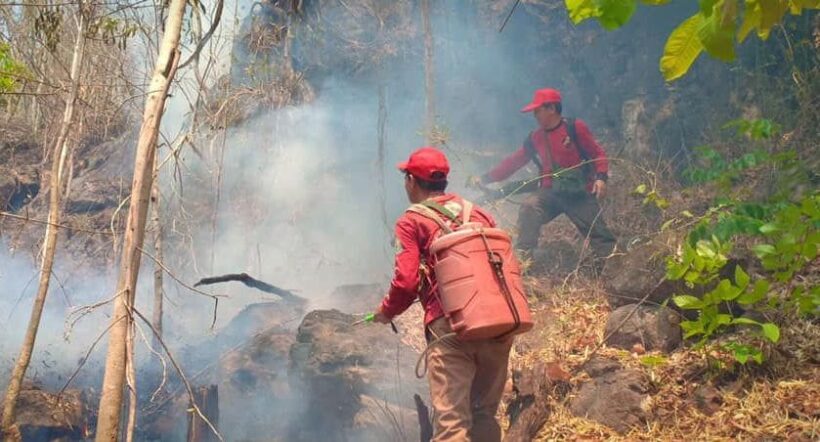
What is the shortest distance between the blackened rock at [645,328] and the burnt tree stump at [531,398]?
672mm

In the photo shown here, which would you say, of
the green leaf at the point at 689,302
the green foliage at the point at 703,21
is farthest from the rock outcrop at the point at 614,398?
the green foliage at the point at 703,21

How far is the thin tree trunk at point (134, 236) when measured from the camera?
11.0 feet

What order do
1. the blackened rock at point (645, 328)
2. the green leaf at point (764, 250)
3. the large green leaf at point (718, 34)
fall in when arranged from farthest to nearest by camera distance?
the blackened rock at point (645, 328) < the green leaf at point (764, 250) < the large green leaf at point (718, 34)

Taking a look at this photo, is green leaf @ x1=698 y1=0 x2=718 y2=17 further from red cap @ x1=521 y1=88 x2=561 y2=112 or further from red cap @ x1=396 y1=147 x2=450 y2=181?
red cap @ x1=521 y1=88 x2=561 y2=112

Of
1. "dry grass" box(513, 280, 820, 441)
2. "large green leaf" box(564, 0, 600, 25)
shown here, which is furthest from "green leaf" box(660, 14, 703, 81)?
"dry grass" box(513, 280, 820, 441)

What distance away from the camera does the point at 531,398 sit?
15.5ft

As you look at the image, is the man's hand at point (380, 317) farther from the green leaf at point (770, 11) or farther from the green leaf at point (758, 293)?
the green leaf at point (770, 11)

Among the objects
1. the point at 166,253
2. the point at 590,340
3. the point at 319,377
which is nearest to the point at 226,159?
the point at 166,253

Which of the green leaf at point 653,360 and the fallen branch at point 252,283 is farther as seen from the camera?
the fallen branch at point 252,283

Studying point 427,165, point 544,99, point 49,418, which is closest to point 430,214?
point 427,165

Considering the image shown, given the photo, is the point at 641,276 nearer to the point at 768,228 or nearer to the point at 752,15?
the point at 768,228

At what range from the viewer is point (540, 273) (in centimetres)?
761

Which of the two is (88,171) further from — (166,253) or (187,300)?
(187,300)

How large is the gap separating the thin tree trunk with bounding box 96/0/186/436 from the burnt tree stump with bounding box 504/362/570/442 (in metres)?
2.58
